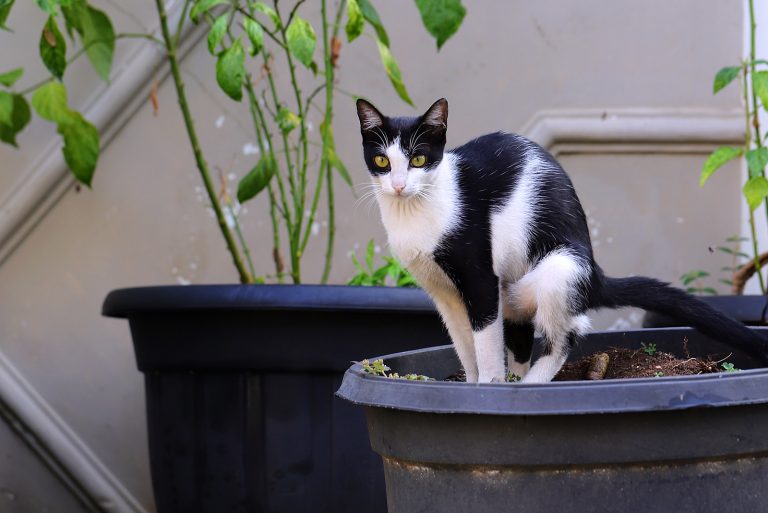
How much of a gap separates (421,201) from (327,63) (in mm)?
698

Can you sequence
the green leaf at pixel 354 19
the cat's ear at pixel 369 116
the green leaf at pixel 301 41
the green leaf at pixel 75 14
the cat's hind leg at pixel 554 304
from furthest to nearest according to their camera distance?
the green leaf at pixel 75 14, the green leaf at pixel 354 19, the green leaf at pixel 301 41, the cat's ear at pixel 369 116, the cat's hind leg at pixel 554 304

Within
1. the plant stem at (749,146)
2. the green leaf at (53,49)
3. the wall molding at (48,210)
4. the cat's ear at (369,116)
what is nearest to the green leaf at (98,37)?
the green leaf at (53,49)

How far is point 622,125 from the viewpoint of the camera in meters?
2.06

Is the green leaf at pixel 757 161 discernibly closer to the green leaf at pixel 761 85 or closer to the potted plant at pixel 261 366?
the green leaf at pixel 761 85

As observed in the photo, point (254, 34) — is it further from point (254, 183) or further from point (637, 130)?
point (637, 130)

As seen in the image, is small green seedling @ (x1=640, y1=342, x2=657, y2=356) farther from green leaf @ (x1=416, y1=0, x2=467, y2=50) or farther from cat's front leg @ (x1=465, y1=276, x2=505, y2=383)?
green leaf @ (x1=416, y1=0, x2=467, y2=50)

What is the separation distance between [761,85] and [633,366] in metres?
0.68

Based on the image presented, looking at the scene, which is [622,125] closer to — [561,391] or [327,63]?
[327,63]

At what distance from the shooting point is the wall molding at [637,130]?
6.76 ft

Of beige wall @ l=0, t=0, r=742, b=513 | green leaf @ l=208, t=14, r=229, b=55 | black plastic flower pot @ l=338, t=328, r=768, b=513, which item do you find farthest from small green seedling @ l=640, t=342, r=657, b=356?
beige wall @ l=0, t=0, r=742, b=513

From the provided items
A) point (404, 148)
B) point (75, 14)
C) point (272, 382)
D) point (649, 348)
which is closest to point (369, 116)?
point (404, 148)

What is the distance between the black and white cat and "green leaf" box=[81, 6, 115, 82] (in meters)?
0.80

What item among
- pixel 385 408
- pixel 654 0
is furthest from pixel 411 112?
pixel 385 408

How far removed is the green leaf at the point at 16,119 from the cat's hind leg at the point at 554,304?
1.13 m
